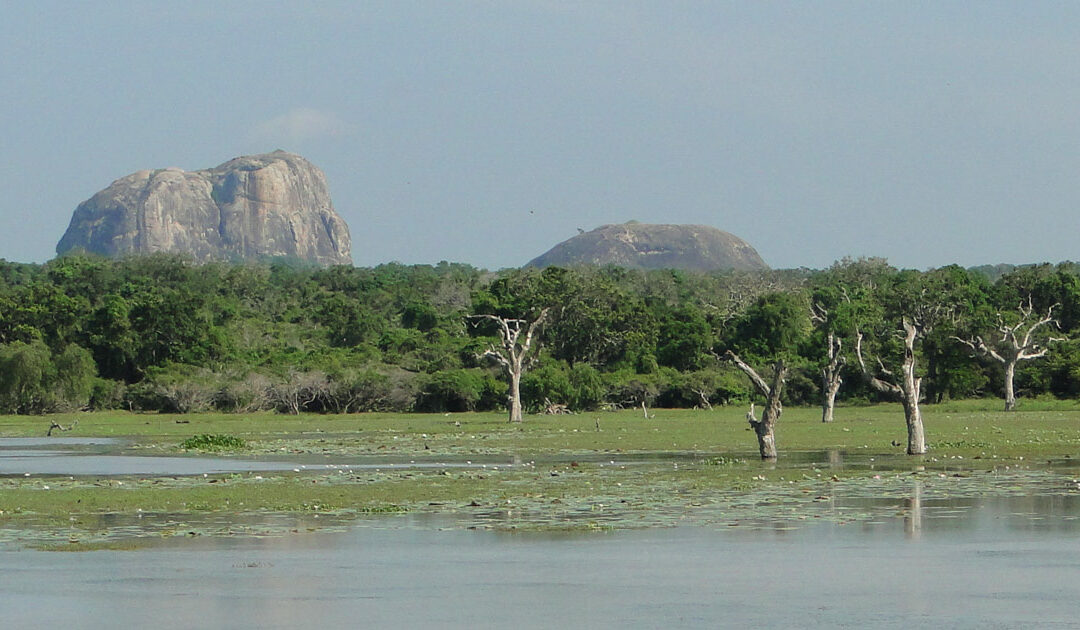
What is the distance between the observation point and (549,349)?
275 feet

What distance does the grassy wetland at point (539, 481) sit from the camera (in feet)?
68.7

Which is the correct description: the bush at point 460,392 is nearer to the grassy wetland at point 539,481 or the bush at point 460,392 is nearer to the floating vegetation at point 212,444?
the grassy wetland at point 539,481

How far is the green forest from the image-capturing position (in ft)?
236

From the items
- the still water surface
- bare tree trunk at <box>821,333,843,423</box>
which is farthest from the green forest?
the still water surface

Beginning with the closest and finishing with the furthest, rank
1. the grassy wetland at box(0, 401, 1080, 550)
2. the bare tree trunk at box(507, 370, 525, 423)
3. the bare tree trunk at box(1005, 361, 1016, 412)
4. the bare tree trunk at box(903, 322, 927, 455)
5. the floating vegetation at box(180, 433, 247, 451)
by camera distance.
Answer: the grassy wetland at box(0, 401, 1080, 550), the bare tree trunk at box(903, 322, 927, 455), the floating vegetation at box(180, 433, 247, 451), the bare tree trunk at box(507, 370, 525, 423), the bare tree trunk at box(1005, 361, 1016, 412)

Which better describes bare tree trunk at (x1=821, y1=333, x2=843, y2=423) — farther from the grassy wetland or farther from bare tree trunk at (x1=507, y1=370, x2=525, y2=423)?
bare tree trunk at (x1=507, y1=370, x2=525, y2=423)

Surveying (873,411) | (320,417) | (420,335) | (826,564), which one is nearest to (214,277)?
(420,335)

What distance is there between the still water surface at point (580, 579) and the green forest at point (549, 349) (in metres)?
44.0

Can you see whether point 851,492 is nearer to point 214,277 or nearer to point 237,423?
point 237,423

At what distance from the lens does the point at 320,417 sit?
6950 centimetres

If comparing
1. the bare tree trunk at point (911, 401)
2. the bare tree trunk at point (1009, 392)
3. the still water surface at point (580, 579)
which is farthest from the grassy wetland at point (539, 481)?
the bare tree trunk at point (1009, 392)

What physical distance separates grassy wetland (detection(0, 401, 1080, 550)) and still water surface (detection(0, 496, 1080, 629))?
63.3 inches

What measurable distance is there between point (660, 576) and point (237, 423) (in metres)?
49.4

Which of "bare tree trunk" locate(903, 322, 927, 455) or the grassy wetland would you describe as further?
"bare tree trunk" locate(903, 322, 927, 455)
